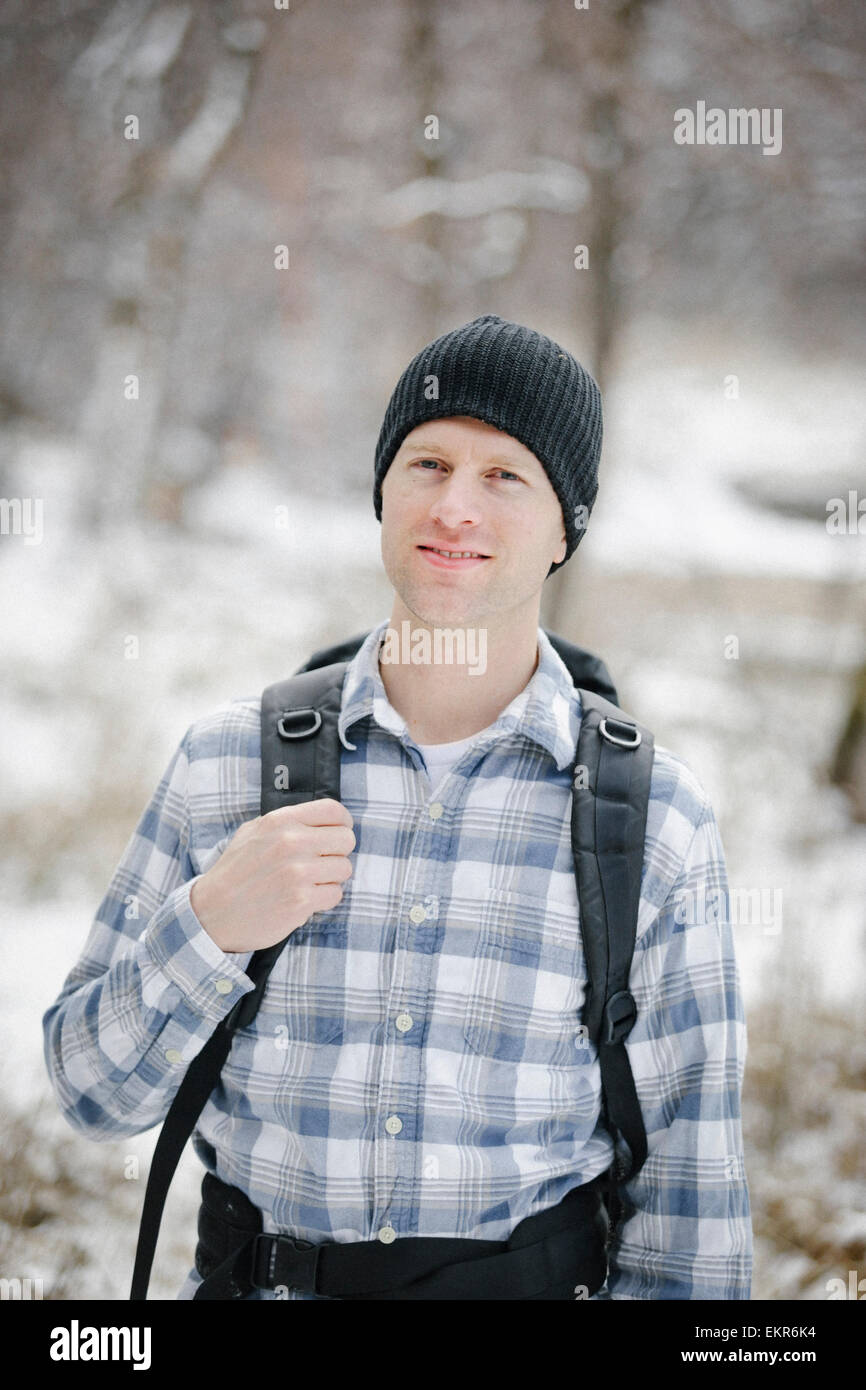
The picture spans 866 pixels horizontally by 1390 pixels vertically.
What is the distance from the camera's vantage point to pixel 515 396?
159cm

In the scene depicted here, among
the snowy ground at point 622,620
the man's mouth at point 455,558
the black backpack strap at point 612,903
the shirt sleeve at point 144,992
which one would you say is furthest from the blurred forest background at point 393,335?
the man's mouth at point 455,558

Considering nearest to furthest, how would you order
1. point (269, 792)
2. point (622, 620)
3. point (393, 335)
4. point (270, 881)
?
point (270, 881) → point (269, 792) → point (622, 620) → point (393, 335)

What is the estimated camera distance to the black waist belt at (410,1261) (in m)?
1.40

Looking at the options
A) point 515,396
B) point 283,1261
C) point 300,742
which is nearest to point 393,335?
point 515,396

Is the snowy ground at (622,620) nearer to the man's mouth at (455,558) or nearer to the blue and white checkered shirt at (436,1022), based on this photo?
the blue and white checkered shirt at (436,1022)

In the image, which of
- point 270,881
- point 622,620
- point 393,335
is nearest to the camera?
point 270,881

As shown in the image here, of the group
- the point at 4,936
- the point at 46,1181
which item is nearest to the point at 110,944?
the point at 46,1181

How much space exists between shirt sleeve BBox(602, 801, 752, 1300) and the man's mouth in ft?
1.66

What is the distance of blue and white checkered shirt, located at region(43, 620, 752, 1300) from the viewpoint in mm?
1419

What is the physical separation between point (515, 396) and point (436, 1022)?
2.97 feet

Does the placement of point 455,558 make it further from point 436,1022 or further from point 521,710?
point 436,1022

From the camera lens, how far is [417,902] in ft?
4.89

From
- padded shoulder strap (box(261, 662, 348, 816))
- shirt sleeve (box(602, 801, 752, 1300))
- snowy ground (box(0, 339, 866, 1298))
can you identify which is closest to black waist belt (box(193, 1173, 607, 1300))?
shirt sleeve (box(602, 801, 752, 1300))

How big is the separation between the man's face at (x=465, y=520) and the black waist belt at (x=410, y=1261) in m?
0.85
